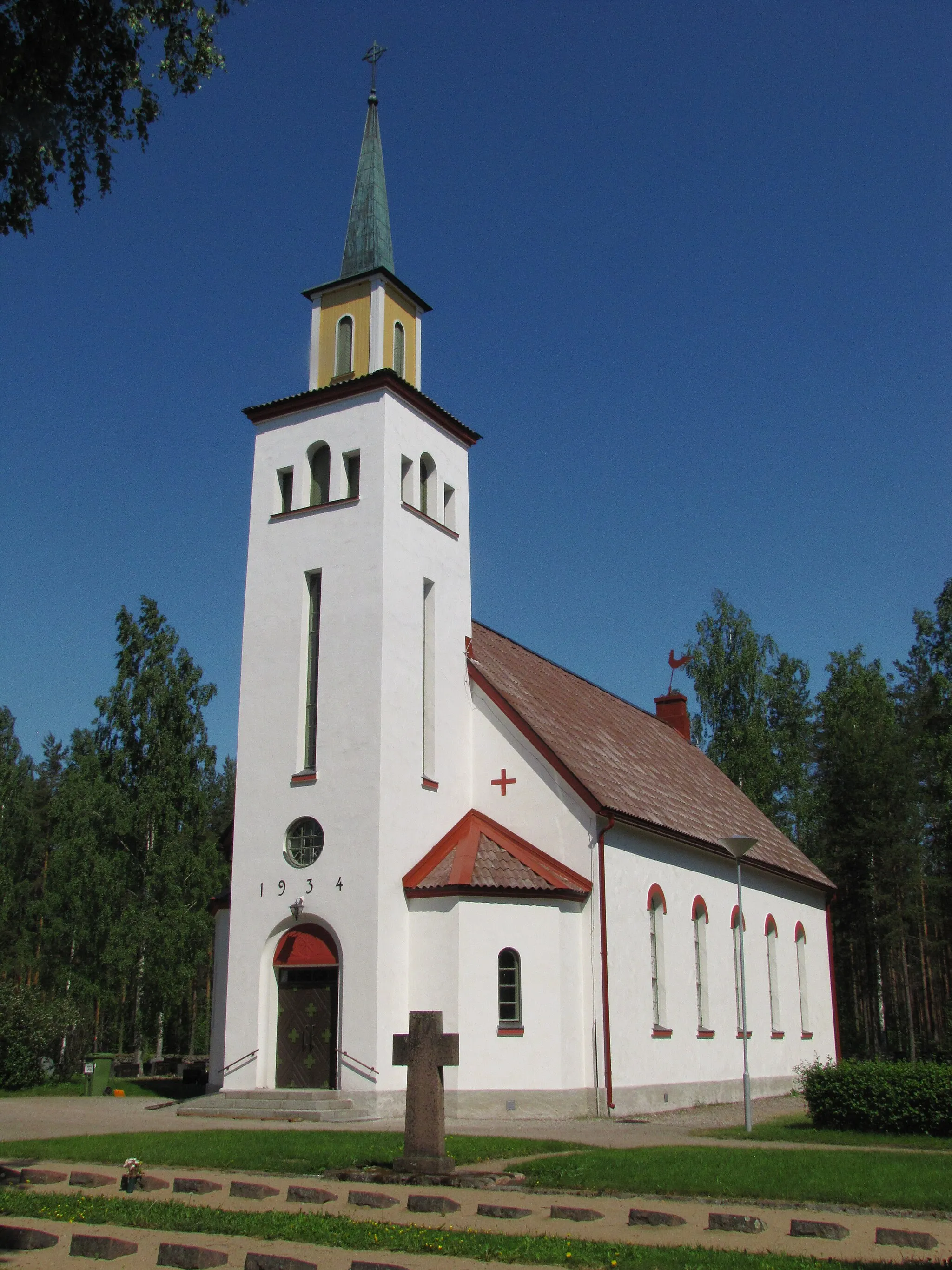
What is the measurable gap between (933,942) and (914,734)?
7.89 metres

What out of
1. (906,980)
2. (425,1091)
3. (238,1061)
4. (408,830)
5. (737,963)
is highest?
(408,830)

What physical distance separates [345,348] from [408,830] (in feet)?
36.1

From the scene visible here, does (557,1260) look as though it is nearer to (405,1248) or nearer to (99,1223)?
(405,1248)

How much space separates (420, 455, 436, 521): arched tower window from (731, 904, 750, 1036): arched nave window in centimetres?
1314

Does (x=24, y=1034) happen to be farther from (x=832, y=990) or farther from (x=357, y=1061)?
(x=832, y=990)

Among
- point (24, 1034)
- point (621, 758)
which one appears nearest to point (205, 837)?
point (24, 1034)

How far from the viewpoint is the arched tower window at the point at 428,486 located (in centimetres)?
2553

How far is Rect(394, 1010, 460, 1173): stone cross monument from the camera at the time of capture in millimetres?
12141

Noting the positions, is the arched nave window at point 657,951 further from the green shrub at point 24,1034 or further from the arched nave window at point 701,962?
the green shrub at point 24,1034

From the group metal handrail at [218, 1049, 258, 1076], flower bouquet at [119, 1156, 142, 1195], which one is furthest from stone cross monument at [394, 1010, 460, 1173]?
metal handrail at [218, 1049, 258, 1076]

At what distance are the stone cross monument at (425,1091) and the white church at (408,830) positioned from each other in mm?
6880

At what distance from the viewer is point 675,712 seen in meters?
41.8

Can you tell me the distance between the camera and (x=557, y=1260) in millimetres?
8047

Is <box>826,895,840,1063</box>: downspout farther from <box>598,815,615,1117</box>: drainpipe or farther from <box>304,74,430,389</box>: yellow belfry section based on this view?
<box>304,74,430,389</box>: yellow belfry section
